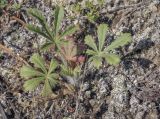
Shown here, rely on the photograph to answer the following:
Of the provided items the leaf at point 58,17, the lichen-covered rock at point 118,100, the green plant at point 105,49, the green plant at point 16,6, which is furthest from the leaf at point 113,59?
the green plant at point 16,6

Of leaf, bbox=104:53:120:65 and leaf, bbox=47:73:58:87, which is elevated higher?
leaf, bbox=104:53:120:65

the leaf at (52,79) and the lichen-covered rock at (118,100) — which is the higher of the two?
the leaf at (52,79)

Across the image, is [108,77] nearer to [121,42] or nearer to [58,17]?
[121,42]

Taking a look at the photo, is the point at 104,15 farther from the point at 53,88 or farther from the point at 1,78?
the point at 1,78

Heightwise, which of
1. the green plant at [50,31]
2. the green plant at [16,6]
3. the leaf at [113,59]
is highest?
the green plant at [16,6]

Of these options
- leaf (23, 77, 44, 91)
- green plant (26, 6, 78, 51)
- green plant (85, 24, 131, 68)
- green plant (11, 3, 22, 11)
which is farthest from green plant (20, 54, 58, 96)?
green plant (11, 3, 22, 11)

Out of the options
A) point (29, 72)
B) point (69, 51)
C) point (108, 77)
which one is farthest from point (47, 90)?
point (108, 77)

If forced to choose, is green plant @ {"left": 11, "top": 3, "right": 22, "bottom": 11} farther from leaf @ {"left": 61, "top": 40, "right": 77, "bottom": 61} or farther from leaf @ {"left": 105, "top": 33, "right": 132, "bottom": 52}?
leaf @ {"left": 105, "top": 33, "right": 132, "bottom": 52}

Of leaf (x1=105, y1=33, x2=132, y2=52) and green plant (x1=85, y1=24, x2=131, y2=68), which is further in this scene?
leaf (x1=105, y1=33, x2=132, y2=52)

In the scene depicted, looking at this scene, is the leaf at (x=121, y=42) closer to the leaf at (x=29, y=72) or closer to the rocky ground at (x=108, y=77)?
the rocky ground at (x=108, y=77)

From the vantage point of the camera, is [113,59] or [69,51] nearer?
[113,59]
